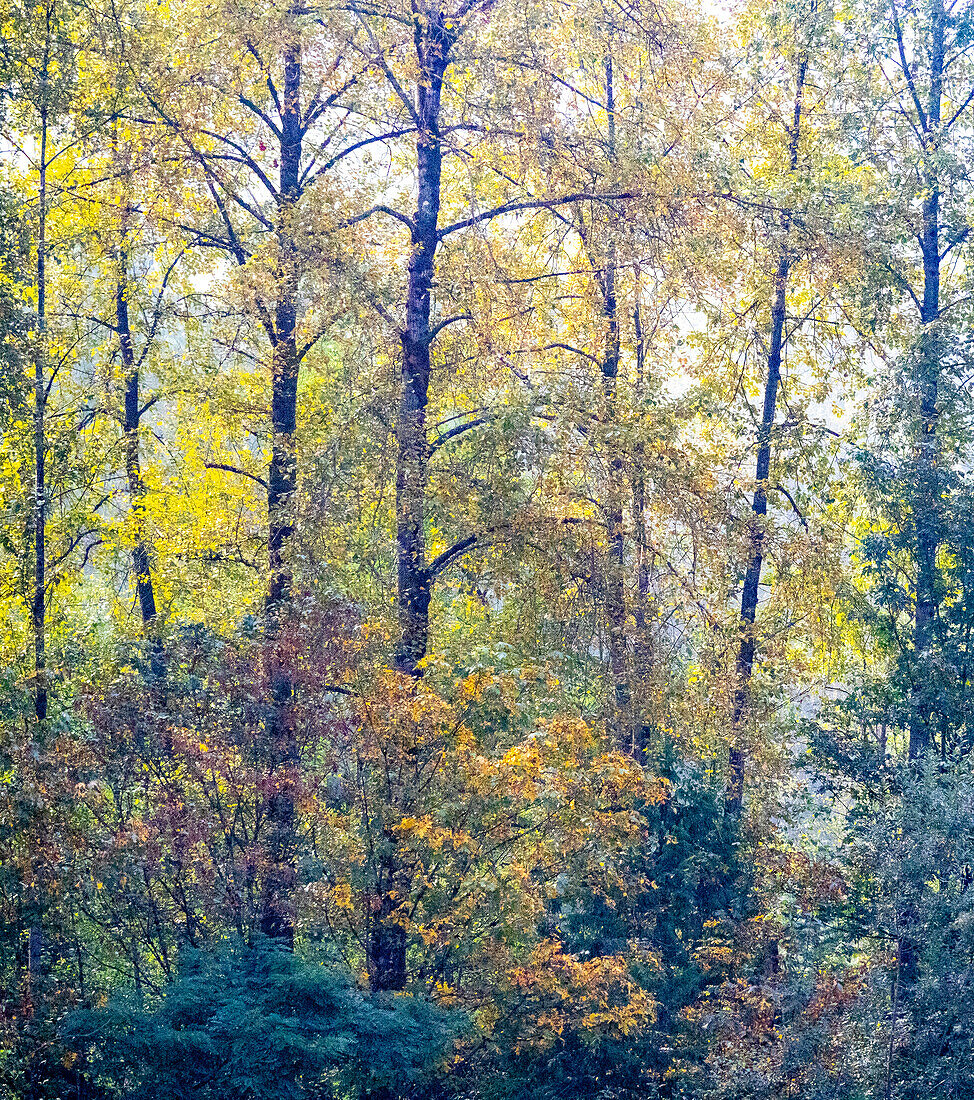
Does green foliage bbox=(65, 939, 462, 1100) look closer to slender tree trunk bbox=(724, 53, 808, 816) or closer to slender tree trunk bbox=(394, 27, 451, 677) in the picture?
slender tree trunk bbox=(394, 27, 451, 677)

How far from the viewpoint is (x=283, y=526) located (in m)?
11.7

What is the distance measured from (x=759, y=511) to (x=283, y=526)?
735 centimetres

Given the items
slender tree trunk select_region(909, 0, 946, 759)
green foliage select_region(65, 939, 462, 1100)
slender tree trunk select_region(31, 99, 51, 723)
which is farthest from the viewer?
slender tree trunk select_region(909, 0, 946, 759)

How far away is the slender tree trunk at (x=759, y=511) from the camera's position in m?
14.5

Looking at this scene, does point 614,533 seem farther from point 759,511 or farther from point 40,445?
point 40,445

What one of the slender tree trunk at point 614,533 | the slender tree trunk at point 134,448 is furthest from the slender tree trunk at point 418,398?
the slender tree trunk at point 134,448

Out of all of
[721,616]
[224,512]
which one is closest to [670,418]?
[721,616]

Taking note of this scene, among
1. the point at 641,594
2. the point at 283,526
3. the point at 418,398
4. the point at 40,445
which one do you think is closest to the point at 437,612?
the point at 641,594

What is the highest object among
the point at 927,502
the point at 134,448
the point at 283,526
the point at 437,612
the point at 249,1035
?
the point at 134,448

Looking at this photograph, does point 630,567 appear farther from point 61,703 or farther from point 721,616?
point 61,703

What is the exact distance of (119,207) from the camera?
11391mm

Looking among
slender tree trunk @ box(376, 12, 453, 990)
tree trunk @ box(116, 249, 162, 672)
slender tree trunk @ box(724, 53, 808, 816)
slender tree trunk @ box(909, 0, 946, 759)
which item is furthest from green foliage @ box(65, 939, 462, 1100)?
slender tree trunk @ box(909, 0, 946, 759)

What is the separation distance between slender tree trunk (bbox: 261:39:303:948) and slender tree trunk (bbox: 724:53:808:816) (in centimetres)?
598

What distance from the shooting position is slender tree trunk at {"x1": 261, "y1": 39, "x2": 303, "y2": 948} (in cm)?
984
